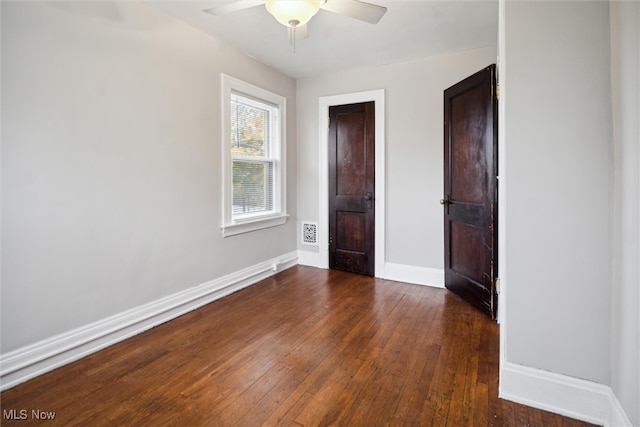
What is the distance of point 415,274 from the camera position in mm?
3797

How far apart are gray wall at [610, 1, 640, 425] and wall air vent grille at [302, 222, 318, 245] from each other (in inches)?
128

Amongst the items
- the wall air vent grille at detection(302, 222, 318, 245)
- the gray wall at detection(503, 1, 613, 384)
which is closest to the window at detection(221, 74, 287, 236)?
the wall air vent grille at detection(302, 222, 318, 245)

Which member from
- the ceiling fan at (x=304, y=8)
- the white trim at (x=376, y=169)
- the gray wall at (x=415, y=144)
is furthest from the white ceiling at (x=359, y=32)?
the ceiling fan at (x=304, y=8)

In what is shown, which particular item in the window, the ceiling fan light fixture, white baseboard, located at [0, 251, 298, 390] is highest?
the ceiling fan light fixture

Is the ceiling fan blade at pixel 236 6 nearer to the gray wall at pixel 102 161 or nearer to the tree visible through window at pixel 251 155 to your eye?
the gray wall at pixel 102 161

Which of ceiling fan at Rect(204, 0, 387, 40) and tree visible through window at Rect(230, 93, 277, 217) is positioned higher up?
ceiling fan at Rect(204, 0, 387, 40)

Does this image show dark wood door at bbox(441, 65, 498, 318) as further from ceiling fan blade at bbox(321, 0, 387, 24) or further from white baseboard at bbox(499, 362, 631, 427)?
ceiling fan blade at bbox(321, 0, 387, 24)

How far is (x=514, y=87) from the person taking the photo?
1.73 meters

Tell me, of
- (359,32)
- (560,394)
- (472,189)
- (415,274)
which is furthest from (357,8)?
(415,274)

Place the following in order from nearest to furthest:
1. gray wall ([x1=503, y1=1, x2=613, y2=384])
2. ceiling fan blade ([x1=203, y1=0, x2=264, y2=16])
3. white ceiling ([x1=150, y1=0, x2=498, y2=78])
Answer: gray wall ([x1=503, y1=1, x2=613, y2=384]), ceiling fan blade ([x1=203, y1=0, x2=264, y2=16]), white ceiling ([x1=150, y1=0, x2=498, y2=78])

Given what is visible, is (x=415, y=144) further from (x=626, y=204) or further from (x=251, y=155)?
(x=626, y=204)

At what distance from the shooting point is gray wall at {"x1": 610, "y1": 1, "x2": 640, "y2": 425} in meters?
A: 1.33

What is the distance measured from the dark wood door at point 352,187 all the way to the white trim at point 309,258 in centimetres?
22

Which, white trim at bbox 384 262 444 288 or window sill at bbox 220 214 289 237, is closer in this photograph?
window sill at bbox 220 214 289 237
